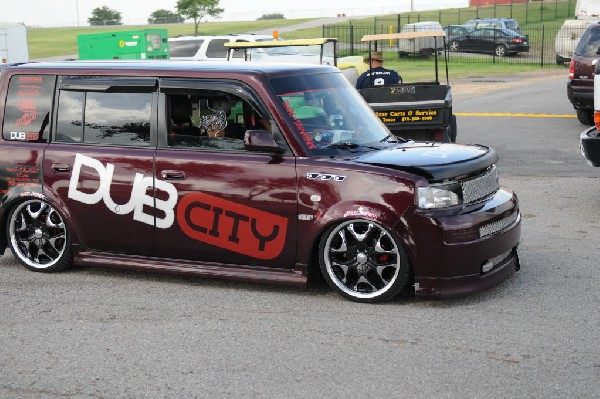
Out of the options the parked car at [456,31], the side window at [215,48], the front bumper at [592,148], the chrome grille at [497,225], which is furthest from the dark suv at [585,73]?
the parked car at [456,31]

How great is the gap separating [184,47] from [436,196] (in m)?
20.9

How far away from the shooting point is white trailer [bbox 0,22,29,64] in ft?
114

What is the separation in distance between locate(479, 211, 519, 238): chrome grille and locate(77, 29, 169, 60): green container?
23.2 m

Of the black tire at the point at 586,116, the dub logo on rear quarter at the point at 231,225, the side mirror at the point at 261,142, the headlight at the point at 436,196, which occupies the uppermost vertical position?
the side mirror at the point at 261,142

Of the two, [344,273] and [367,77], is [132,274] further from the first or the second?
[367,77]

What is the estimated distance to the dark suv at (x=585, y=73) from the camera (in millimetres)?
17734

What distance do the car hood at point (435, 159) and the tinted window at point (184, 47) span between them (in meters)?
19.4

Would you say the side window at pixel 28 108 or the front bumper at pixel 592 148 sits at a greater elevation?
the side window at pixel 28 108

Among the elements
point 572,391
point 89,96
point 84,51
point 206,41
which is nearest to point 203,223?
point 89,96

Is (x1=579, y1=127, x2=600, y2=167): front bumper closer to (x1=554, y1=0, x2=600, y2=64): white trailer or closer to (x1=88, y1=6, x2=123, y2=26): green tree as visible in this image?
(x1=554, y1=0, x2=600, y2=64): white trailer

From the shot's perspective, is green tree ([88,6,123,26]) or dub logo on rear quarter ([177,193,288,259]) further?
green tree ([88,6,123,26])

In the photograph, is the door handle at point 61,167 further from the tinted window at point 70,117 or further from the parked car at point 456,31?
the parked car at point 456,31

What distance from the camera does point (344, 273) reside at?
6.79 m

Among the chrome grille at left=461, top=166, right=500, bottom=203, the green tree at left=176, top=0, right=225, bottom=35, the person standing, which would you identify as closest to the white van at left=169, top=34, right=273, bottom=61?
the person standing
